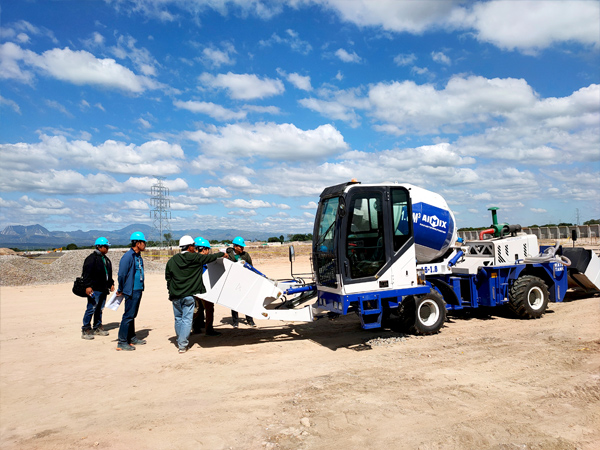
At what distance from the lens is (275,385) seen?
19.0 ft

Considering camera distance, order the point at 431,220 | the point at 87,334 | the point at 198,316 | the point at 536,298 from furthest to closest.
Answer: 1. the point at 536,298
2. the point at 198,316
3. the point at 87,334
4. the point at 431,220

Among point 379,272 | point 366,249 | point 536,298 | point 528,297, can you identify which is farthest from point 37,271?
point 536,298

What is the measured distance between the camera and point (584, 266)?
11227 millimetres

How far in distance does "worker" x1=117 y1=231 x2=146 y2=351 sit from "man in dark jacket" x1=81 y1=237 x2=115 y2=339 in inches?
44.5

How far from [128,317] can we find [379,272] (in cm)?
490

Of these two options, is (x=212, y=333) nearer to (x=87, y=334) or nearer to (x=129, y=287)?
(x=129, y=287)

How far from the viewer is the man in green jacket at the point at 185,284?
775cm

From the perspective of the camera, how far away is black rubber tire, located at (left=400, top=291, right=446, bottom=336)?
319 inches

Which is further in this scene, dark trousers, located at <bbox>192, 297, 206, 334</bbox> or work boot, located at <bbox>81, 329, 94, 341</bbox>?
dark trousers, located at <bbox>192, 297, 206, 334</bbox>

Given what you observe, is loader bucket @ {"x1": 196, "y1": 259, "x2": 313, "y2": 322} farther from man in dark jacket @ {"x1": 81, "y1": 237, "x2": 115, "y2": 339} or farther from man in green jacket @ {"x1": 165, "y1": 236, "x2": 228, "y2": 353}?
man in dark jacket @ {"x1": 81, "y1": 237, "x2": 115, "y2": 339}

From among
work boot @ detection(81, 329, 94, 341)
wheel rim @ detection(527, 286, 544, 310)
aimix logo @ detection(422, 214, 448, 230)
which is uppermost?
aimix logo @ detection(422, 214, 448, 230)

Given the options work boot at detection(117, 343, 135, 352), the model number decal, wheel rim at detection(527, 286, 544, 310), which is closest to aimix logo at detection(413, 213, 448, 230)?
the model number decal

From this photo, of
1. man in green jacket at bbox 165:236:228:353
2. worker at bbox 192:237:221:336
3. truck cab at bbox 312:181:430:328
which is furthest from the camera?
worker at bbox 192:237:221:336

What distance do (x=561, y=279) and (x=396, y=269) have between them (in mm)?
5483
